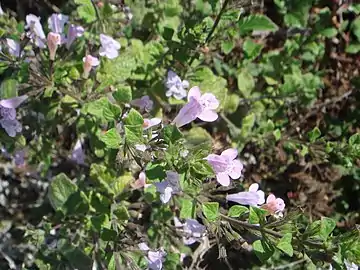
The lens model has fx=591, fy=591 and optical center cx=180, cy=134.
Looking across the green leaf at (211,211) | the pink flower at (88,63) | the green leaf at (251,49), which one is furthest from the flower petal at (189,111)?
the green leaf at (251,49)

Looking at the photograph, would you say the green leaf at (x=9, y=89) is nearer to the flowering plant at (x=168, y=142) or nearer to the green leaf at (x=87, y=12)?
the flowering plant at (x=168, y=142)

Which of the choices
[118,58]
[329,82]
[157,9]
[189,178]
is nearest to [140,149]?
[189,178]

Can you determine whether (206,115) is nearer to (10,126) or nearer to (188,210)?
(188,210)

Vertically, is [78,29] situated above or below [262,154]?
above

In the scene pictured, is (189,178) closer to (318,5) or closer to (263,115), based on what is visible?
(263,115)

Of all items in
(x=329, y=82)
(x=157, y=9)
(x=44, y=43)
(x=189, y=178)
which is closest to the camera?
(x=189, y=178)

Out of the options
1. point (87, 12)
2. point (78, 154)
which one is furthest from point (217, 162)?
point (78, 154)
